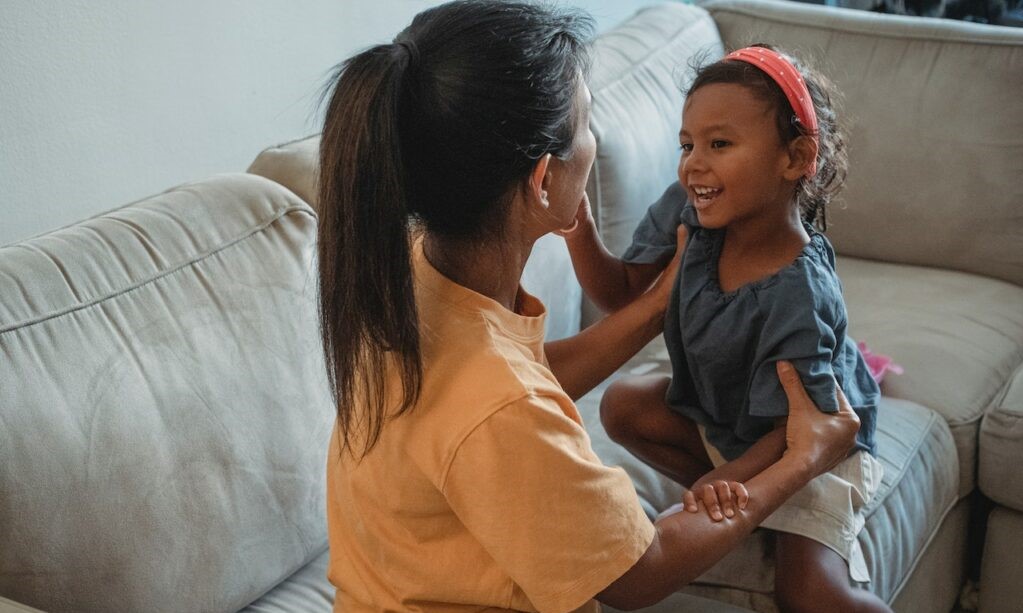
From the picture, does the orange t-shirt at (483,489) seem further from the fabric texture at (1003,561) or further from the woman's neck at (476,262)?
the fabric texture at (1003,561)

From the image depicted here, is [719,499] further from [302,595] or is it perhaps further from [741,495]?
[302,595]

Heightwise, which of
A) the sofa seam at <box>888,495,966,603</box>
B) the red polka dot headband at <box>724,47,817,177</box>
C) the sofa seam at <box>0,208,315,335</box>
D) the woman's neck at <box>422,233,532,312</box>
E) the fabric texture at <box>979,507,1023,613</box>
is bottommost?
the fabric texture at <box>979,507,1023,613</box>

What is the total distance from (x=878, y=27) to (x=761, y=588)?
4.65 feet

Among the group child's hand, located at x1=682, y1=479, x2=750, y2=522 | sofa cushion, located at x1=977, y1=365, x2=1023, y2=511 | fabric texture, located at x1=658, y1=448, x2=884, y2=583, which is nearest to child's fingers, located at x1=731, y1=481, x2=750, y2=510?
child's hand, located at x1=682, y1=479, x2=750, y2=522

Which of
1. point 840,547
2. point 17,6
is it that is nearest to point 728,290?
point 840,547

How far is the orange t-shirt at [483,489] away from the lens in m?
0.98

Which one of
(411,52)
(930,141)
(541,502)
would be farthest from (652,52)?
(541,502)

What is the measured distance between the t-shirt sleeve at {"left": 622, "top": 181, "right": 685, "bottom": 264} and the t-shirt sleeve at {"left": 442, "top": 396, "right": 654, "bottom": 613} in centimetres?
60

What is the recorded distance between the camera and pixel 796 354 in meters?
1.33

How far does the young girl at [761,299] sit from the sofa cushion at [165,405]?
0.43 metres

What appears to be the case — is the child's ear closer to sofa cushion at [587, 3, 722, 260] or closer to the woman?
the woman

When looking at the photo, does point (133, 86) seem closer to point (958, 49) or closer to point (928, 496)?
point (928, 496)

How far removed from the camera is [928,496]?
5.72ft

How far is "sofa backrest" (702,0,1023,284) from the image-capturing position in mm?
2232
